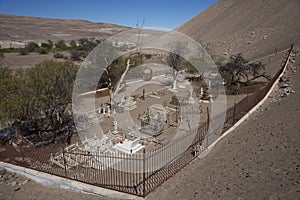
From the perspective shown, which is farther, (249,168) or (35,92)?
(35,92)

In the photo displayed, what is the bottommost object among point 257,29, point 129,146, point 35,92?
point 129,146

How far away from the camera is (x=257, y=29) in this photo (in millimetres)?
42969

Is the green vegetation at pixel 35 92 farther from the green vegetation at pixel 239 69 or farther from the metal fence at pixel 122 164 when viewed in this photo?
the green vegetation at pixel 239 69

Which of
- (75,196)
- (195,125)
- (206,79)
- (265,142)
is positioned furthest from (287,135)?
(206,79)

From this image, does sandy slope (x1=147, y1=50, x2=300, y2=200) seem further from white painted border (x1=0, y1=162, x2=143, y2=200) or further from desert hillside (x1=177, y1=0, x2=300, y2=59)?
desert hillside (x1=177, y1=0, x2=300, y2=59)

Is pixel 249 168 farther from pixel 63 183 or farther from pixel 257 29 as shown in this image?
pixel 257 29

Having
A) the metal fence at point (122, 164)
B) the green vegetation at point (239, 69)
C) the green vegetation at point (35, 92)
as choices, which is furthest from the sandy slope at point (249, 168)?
the green vegetation at point (239, 69)

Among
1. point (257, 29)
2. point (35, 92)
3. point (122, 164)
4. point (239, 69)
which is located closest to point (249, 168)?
point (122, 164)

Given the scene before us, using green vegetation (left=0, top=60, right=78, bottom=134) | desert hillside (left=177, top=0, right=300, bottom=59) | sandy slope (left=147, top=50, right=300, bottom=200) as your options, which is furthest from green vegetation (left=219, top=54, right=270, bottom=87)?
green vegetation (left=0, top=60, right=78, bottom=134)

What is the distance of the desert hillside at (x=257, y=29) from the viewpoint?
31.6m

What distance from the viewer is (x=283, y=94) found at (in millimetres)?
11688

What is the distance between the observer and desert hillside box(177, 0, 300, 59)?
104 feet

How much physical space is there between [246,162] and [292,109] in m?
4.91

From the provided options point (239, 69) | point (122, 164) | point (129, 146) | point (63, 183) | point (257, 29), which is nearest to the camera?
point (63, 183)
